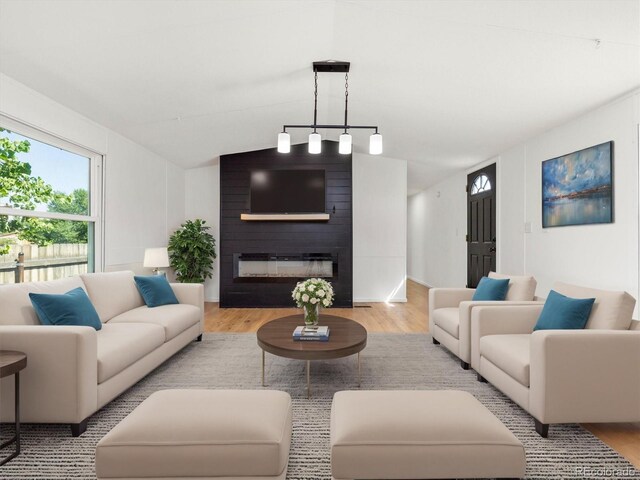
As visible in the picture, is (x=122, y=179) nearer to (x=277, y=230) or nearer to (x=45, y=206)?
(x=45, y=206)

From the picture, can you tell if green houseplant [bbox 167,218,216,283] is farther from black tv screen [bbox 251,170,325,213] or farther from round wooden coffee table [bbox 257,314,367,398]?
round wooden coffee table [bbox 257,314,367,398]

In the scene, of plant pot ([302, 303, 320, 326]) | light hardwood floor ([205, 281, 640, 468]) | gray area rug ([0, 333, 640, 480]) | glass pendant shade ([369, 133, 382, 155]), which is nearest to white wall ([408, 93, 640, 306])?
light hardwood floor ([205, 281, 640, 468])

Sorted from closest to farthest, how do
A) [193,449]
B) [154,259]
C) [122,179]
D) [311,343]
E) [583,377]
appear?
1. [193,449]
2. [583,377]
3. [311,343]
4. [122,179]
5. [154,259]

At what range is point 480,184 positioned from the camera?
6.01 metres

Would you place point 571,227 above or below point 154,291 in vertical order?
above

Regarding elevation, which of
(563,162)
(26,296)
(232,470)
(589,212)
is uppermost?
(563,162)

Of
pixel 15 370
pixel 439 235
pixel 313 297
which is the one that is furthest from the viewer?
pixel 439 235

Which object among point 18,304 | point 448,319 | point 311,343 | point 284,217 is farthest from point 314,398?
point 284,217

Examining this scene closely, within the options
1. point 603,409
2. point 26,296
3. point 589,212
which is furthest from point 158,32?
point 589,212

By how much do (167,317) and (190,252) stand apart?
2868 millimetres

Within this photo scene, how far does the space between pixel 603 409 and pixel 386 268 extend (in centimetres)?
447

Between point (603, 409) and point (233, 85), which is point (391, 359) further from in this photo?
point (233, 85)

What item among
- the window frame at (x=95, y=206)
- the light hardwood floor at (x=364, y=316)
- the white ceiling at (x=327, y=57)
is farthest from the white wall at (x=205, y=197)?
the window frame at (x=95, y=206)

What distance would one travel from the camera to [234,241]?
243 inches
